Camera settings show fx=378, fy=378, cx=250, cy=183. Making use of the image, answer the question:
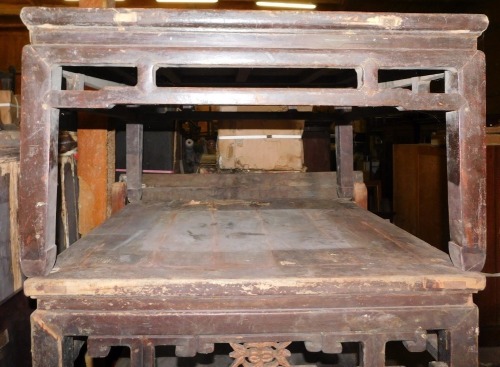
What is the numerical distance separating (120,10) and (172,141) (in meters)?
1.92

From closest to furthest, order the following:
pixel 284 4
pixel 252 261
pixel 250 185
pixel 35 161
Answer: pixel 35 161 < pixel 252 261 < pixel 250 185 < pixel 284 4

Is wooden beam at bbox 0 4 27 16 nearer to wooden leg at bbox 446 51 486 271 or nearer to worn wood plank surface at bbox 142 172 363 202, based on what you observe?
worn wood plank surface at bbox 142 172 363 202

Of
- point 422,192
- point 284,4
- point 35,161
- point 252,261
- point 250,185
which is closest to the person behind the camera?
point 35,161

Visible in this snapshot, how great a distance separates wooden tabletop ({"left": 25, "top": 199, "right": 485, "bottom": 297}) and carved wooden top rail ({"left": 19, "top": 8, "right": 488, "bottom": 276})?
122mm

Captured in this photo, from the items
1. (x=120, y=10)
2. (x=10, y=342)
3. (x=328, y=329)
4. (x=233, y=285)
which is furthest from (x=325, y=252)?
(x=10, y=342)

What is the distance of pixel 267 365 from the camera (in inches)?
44.1

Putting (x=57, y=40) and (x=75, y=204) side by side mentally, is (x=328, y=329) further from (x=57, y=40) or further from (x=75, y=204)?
(x=75, y=204)

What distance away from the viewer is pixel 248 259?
1202mm

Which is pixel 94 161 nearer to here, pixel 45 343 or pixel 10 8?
pixel 45 343

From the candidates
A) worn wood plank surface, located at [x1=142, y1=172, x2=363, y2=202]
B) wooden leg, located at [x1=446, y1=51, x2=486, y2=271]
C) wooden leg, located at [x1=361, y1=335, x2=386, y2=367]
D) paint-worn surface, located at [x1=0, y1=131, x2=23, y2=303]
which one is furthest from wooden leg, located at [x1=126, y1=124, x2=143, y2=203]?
wooden leg, located at [x1=446, y1=51, x2=486, y2=271]

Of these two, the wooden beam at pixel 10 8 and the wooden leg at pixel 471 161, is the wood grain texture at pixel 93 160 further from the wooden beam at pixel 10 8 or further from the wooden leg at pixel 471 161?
the wooden beam at pixel 10 8

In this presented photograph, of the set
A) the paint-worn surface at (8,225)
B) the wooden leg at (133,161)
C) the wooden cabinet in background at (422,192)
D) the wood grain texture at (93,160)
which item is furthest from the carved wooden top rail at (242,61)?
the wooden cabinet in background at (422,192)

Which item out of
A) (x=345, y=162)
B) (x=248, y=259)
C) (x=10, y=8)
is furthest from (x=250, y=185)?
(x=10, y=8)

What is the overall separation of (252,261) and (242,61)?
0.60 m
